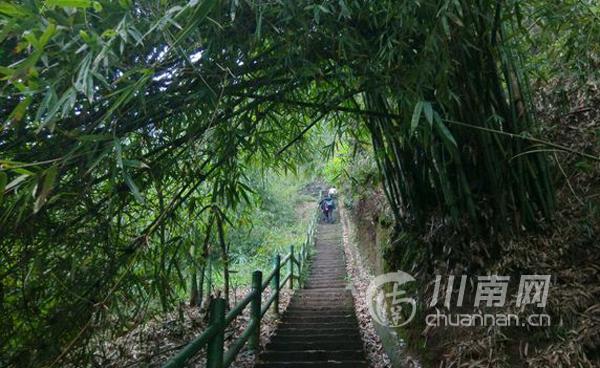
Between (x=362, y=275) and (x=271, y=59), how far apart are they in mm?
5087

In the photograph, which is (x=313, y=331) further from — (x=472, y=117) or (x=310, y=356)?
(x=472, y=117)

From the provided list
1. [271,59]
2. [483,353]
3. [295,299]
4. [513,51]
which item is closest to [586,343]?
[483,353]

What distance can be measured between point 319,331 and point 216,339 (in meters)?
2.43

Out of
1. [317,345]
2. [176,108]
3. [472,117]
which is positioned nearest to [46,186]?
[176,108]

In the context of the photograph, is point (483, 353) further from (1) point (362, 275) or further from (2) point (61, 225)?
(1) point (362, 275)

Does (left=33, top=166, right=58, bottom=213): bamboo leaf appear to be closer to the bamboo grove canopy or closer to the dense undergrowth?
the bamboo grove canopy

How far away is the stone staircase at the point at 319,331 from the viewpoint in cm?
329

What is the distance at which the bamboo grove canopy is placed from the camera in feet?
4.04

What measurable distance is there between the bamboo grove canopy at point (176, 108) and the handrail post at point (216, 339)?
33cm

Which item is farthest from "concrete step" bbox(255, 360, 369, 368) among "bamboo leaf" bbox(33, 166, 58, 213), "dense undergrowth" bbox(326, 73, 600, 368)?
"bamboo leaf" bbox(33, 166, 58, 213)

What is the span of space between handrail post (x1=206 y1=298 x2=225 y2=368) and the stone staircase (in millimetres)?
1352

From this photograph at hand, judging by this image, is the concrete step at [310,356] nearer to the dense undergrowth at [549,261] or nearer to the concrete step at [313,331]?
the dense undergrowth at [549,261]

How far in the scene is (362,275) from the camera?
21.2 ft

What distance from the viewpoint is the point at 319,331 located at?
417 cm
